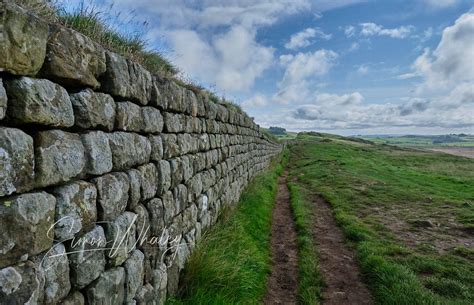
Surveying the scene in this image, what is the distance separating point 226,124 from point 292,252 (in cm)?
350

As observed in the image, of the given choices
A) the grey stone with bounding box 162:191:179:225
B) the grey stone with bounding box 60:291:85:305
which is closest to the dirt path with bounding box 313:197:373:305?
the grey stone with bounding box 162:191:179:225

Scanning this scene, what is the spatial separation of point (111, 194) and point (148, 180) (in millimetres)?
850

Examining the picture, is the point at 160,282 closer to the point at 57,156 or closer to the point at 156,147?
the point at 156,147

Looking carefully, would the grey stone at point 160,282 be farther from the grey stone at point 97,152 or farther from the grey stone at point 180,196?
the grey stone at point 97,152

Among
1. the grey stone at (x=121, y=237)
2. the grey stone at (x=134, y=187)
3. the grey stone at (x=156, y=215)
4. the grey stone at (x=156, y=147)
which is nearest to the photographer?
the grey stone at (x=121, y=237)

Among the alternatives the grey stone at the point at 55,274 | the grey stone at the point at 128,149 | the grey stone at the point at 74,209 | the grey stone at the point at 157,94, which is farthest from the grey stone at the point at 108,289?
the grey stone at the point at 157,94

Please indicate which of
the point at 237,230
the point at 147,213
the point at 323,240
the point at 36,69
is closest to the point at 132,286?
the point at 147,213

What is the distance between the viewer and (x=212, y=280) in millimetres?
4598

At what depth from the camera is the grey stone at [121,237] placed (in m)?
2.94

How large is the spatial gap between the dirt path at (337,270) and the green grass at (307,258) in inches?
4.8

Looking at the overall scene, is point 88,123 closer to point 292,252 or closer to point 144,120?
point 144,120

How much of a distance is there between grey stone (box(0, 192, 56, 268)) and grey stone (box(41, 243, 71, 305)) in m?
0.09

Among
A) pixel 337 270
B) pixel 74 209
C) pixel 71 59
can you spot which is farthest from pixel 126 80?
pixel 337 270

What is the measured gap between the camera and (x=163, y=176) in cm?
422
